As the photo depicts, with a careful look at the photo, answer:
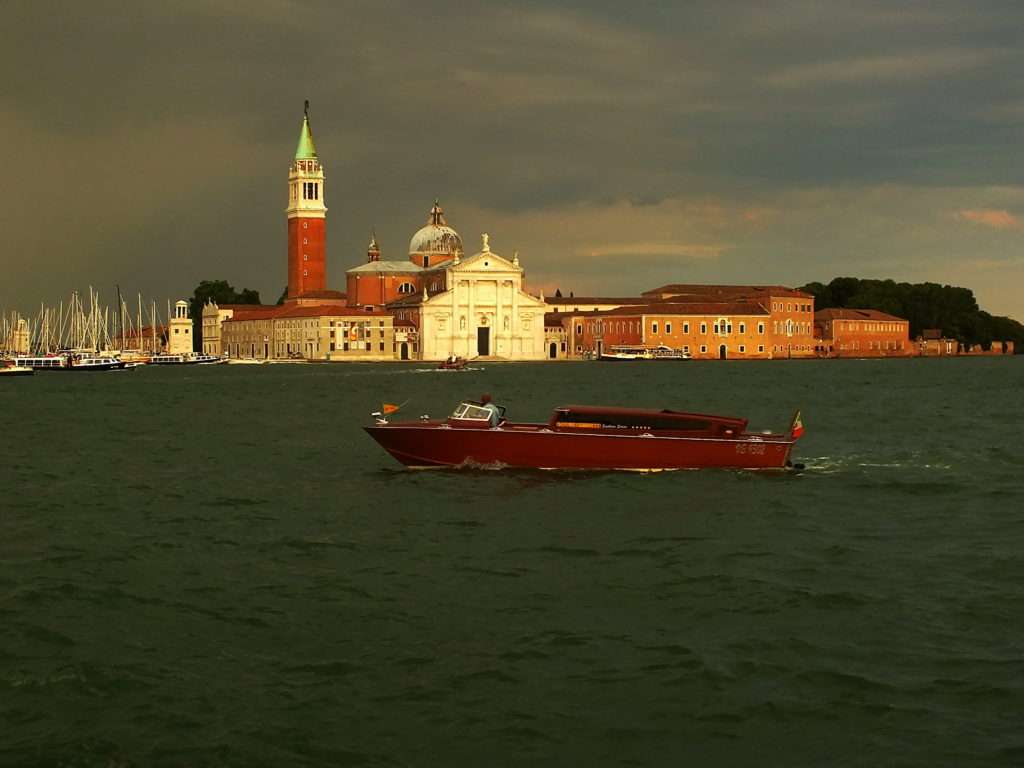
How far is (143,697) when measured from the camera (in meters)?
11.1

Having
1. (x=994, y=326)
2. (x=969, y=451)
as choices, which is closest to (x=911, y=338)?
(x=994, y=326)

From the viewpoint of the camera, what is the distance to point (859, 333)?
5817 inches

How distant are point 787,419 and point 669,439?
18646mm

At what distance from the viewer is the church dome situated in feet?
485

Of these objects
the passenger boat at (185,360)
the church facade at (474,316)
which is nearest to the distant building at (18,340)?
the passenger boat at (185,360)

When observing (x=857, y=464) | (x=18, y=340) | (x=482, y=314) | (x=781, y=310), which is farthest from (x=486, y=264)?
(x=857, y=464)

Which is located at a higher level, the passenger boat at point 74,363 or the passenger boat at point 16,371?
the passenger boat at point 74,363

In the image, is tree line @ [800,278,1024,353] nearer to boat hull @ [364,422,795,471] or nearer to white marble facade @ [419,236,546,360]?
white marble facade @ [419,236,546,360]

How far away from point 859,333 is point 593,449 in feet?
420

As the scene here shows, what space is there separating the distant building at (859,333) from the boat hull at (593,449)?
12190 cm

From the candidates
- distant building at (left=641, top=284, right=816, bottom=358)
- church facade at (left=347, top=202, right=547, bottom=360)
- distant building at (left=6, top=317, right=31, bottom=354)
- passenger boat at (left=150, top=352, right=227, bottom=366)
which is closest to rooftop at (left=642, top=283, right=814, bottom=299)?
distant building at (left=641, top=284, right=816, bottom=358)

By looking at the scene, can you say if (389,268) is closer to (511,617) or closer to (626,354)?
(626,354)

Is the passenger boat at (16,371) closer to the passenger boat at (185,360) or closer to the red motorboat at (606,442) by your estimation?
the passenger boat at (185,360)

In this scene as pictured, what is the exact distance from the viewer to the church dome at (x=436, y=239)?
148 meters
